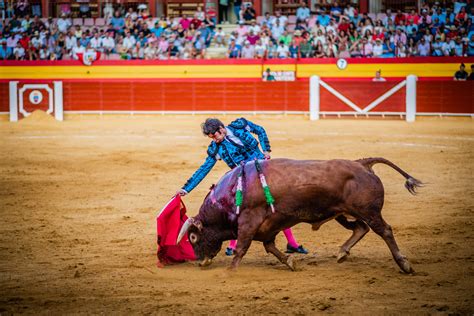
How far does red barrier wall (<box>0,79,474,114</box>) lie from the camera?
18891 millimetres

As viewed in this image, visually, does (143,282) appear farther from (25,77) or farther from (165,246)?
(25,77)

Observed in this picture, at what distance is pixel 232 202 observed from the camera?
5.08m

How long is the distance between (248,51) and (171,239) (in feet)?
52.3

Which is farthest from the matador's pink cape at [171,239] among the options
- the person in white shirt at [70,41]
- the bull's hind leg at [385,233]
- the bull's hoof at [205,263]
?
the person in white shirt at [70,41]

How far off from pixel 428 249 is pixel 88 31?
18.2m

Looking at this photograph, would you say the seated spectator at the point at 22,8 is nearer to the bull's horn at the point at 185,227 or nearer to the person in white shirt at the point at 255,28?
the person in white shirt at the point at 255,28

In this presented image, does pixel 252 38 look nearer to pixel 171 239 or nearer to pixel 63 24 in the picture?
pixel 63 24

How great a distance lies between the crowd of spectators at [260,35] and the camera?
19453 millimetres

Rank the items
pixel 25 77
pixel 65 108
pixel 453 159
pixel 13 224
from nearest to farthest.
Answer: pixel 13 224 → pixel 453 159 → pixel 65 108 → pixel 25 77

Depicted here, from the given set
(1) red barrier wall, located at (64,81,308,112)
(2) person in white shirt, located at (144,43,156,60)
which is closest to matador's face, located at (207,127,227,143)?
(1) red barrier wall, located at (64,81,308,112)

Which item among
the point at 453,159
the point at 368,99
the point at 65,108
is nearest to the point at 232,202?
the point at 453,159

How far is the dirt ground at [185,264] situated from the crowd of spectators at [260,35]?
690 centimetres

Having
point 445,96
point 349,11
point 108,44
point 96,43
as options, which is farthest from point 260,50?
point 445,96

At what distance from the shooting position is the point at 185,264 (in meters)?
5.50
